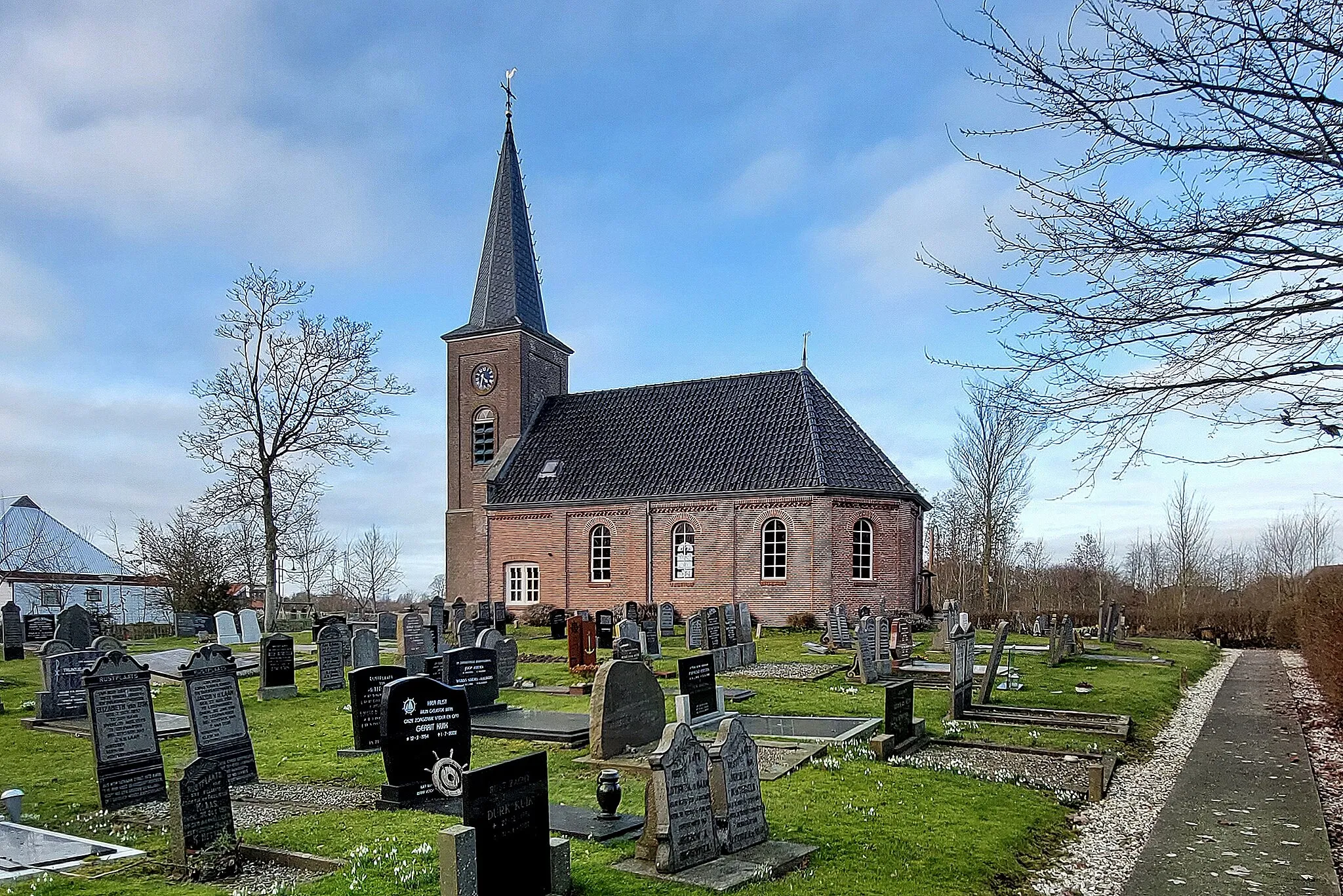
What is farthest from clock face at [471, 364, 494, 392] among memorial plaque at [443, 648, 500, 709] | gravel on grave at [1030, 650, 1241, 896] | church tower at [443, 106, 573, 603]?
gravel on grave at [1030, 650, 1241, 896]

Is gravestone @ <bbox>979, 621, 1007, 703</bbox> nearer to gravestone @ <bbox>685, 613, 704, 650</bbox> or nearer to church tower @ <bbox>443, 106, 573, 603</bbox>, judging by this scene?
gravestone @ <bbox>685, 613, 704, 650</bbox>

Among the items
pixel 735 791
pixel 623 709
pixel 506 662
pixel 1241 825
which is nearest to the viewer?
pixel 735 791

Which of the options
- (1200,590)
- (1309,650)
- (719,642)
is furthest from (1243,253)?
(1200,590)

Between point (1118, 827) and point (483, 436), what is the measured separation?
3264 cm

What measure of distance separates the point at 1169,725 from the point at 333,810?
1216 cm

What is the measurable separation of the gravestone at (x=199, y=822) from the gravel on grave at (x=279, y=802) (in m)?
0.98

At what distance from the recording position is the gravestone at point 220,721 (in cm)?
878

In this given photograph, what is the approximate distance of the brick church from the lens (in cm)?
2948

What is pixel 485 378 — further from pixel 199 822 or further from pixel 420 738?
pixel 199 822

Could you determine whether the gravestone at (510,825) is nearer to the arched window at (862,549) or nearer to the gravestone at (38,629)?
the arched window at (862,549)

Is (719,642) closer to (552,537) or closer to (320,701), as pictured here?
(320,701)

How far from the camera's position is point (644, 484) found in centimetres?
3247

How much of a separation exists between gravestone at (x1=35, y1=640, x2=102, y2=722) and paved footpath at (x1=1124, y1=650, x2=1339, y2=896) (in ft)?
46.7

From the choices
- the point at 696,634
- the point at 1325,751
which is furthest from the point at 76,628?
the point at 1325,751
